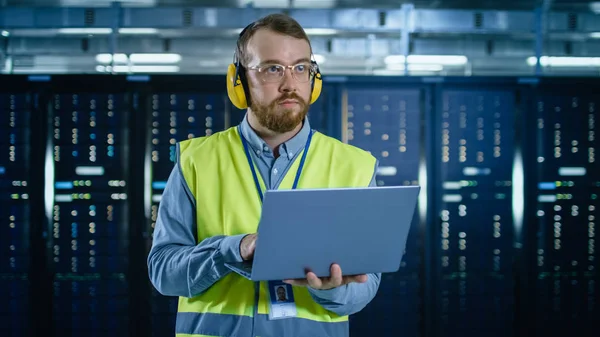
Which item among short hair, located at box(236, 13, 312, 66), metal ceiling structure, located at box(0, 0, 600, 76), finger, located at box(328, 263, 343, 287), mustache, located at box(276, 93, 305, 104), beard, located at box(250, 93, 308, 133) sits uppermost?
metal ceiling structure, located at box(0, 0, 600, 76)

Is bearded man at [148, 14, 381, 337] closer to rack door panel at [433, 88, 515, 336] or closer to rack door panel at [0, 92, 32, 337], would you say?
rack door panel at [433, 88, 515, 336]

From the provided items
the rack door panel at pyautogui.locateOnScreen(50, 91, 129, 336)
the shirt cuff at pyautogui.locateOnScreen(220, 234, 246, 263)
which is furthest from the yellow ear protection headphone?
the rack door panel at pyautogui.locateOnScreen(50, 91, 129, 336)

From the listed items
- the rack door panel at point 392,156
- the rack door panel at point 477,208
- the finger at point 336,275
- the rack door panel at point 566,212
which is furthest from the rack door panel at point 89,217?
the rack door panel at point 566,212

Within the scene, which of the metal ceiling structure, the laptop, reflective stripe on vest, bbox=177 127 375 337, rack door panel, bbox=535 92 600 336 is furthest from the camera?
the metal ceiling structure

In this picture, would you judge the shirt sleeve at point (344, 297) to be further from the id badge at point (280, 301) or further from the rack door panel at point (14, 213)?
the rack door panel at point (14, 213)

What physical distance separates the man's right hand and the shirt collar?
0.91 ft

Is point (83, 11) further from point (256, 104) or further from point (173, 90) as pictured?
point (256, 104)

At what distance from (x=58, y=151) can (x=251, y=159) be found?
255cm

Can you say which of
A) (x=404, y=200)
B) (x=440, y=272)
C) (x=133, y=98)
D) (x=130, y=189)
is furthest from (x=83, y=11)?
(x=404, y=200)

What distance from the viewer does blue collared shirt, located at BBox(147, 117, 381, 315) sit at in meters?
0.99

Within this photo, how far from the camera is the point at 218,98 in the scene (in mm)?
3303

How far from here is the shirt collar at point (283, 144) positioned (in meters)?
1.15

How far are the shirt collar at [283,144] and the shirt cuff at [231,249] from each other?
10.6 inches

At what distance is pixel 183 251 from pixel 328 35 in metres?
5.15
